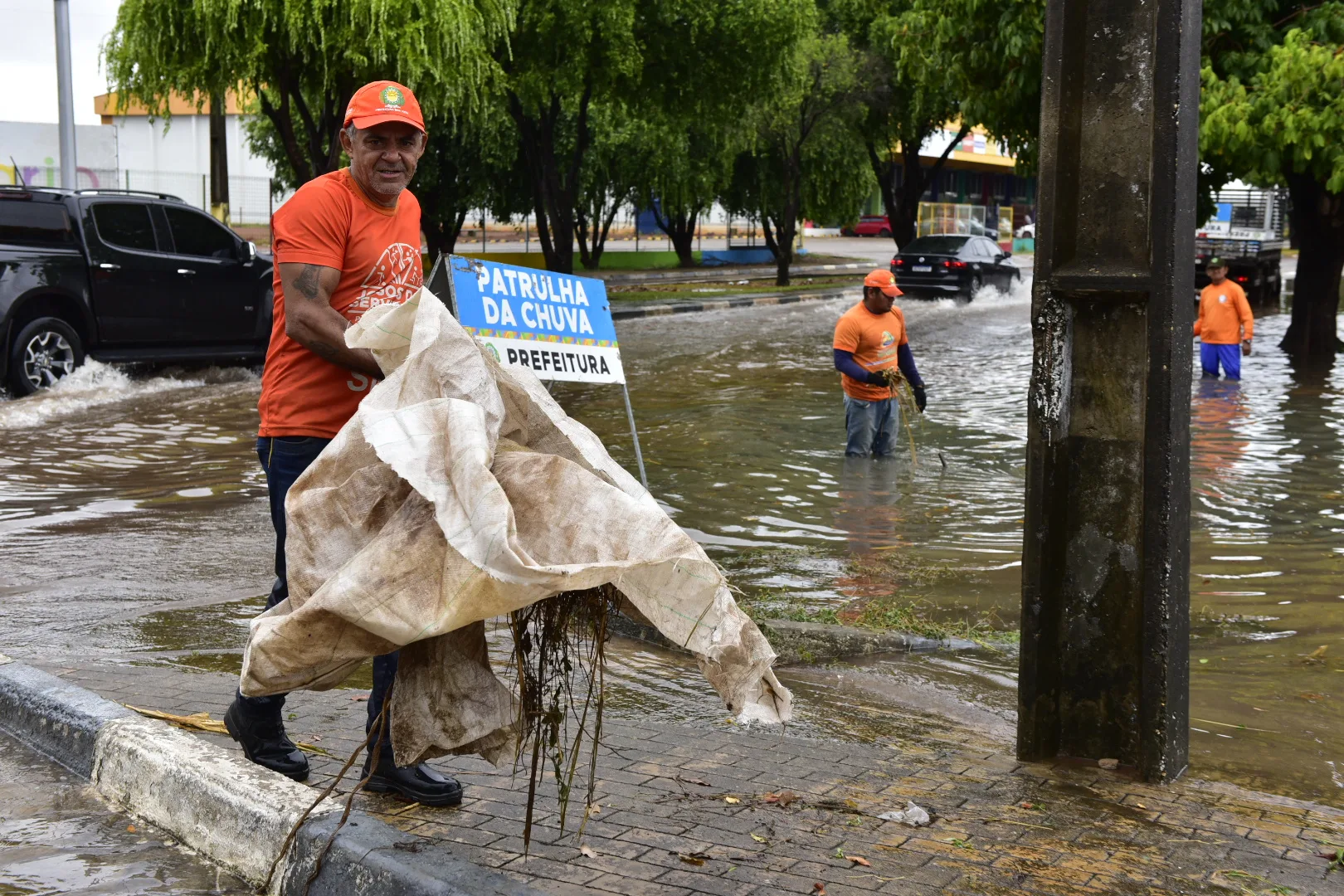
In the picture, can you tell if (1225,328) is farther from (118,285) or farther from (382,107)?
(382,107)

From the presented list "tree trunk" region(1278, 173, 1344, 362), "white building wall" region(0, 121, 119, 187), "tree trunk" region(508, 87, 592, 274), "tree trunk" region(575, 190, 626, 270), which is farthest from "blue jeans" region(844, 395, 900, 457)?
"tree trunk" region(575, 190, 626, 270)

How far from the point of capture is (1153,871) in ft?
12.2

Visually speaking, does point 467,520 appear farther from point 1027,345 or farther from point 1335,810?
point 1027,345

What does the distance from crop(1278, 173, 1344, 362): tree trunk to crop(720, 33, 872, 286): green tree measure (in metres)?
10.9

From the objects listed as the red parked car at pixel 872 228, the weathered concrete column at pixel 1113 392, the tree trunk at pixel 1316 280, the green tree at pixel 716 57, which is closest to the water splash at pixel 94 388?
the weathered concrete column at pixel 1113 392

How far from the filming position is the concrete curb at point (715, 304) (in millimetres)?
27750

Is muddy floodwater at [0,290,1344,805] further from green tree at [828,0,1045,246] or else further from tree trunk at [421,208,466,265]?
tree trunk at [421,208,466,265]

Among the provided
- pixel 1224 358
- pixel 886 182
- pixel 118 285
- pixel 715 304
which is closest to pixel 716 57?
pixel 715 304

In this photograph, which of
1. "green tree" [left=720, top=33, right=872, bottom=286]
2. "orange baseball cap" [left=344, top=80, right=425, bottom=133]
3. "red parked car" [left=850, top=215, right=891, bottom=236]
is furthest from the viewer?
"red parked car" [left=850, top=215, right=891, bottom=236]

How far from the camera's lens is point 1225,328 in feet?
57.3

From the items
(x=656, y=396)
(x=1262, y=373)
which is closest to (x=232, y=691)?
(x=656, y=396)

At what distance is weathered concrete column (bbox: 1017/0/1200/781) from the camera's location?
14.4 feet

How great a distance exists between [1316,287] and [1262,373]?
2838 mm

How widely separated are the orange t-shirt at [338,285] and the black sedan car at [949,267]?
28731 millimetres
